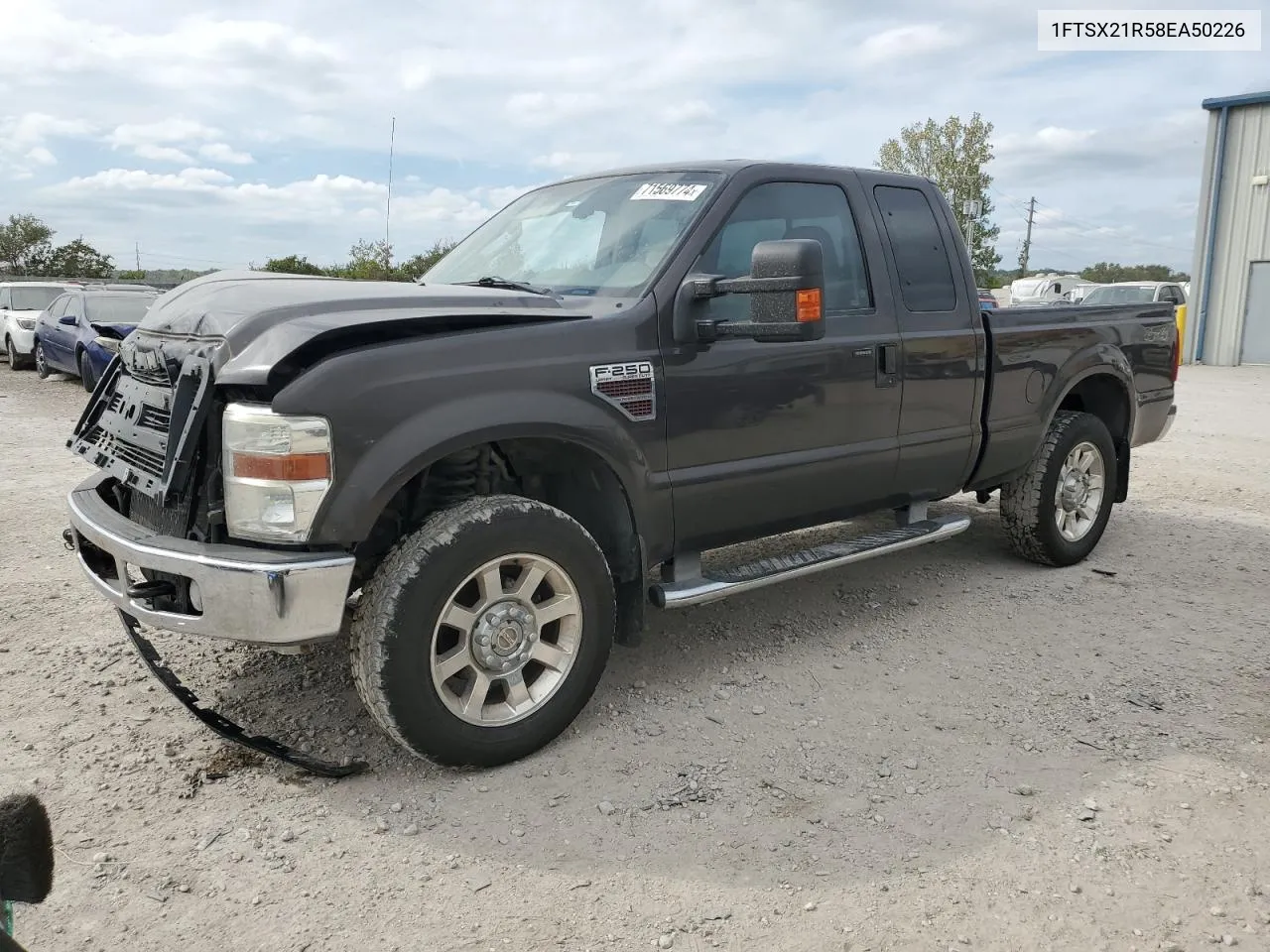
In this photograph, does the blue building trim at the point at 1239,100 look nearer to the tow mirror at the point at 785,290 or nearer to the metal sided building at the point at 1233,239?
the metal sided building at the point at 1233,239

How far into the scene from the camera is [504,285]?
A: 13.0 ft

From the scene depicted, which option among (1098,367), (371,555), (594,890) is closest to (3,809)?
(594,890)

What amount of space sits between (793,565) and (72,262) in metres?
43.1

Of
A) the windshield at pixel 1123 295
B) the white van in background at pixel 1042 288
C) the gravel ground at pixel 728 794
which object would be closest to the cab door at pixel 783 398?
the gravel ground at pixel 728 794

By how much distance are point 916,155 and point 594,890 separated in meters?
43.1

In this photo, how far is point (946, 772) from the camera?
3.23 m

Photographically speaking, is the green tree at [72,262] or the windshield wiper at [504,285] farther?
the green tree at [72,262]

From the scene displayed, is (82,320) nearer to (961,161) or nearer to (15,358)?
(15,358)

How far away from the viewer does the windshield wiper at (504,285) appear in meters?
3.86

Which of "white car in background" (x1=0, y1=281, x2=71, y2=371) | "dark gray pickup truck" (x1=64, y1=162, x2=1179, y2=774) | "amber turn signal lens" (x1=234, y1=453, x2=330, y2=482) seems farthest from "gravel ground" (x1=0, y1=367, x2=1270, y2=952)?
"white car in background" (x1=0, y1=281, x2=71, y2=371)

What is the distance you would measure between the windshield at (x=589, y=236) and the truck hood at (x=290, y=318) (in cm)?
32

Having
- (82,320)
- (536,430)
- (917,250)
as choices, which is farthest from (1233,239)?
(536,430)

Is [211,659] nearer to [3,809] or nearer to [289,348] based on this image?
[289,348]

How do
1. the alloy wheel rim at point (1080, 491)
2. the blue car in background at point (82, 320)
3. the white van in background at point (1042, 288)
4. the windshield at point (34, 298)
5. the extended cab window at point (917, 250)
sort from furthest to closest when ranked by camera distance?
1. the white van in background at point (1042, 288)
2. the windshield at point (34, 298)
3. the blue car in background at point (82, 320)
4. the alloy wheel rim at point (1080, 491)
5. the extended cab window at point (917, 250)
